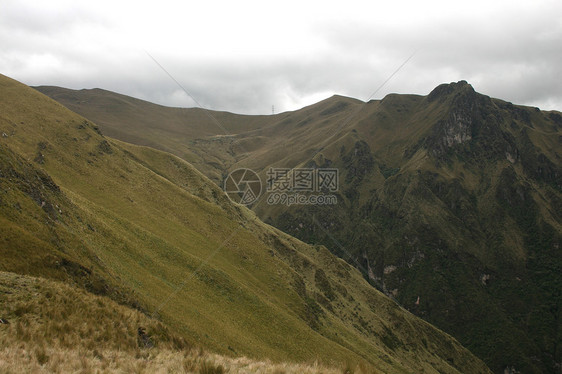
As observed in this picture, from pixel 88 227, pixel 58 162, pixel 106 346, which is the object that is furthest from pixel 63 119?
pixel 106 346

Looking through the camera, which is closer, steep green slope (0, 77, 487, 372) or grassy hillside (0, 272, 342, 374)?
grassy hillside (0, 272, 342, 374)

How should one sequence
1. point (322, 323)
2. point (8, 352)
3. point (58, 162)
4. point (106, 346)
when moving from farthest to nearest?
point (322, 323) < point (58, 162) < point (106, 346) < point (8, 352)

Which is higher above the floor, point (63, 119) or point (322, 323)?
point (63, 119)

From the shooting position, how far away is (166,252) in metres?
43.6

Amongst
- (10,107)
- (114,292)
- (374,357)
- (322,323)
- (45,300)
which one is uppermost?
(10,107)

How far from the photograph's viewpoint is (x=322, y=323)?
63.4 metres

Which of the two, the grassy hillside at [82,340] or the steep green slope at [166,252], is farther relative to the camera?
the steep green slope at [166,252]

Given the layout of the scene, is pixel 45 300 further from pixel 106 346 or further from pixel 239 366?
pixel 239 366

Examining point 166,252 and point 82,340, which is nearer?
point 82,340

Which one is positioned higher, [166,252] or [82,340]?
[82,340]

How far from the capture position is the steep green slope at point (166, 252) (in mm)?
24844

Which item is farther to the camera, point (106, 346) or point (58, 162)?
point (58, 162)

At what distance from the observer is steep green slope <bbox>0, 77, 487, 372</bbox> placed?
81.5 ft

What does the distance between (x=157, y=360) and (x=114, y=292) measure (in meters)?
11.2
